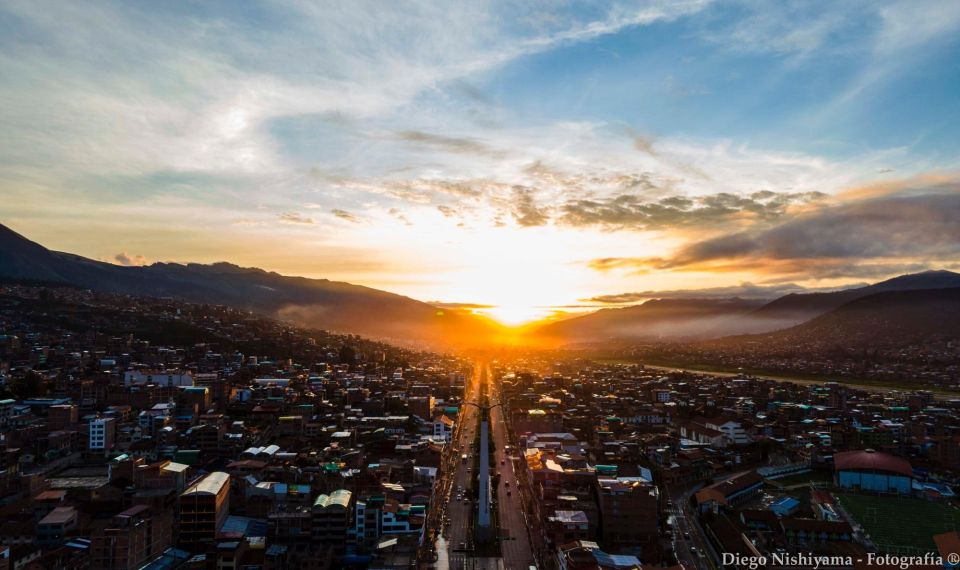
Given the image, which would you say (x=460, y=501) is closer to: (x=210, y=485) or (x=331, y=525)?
(x=331, y=525)

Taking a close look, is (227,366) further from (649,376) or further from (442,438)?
(649,376)

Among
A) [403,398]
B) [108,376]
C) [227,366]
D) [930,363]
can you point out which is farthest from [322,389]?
[930,363]

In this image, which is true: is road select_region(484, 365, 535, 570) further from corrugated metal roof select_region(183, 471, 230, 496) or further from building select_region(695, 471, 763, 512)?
corrugated metal roof select_region(183, 471, 230, 496)

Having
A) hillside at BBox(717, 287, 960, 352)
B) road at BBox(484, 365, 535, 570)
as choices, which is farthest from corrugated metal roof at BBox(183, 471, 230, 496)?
hillside at BBox(717, 287, 960, 352)

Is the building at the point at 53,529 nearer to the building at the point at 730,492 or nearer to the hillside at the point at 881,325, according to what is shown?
the building at the point at 730,492

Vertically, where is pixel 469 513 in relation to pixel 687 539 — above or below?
below

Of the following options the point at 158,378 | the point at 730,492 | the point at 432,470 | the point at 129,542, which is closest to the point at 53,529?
the point at 129,542
